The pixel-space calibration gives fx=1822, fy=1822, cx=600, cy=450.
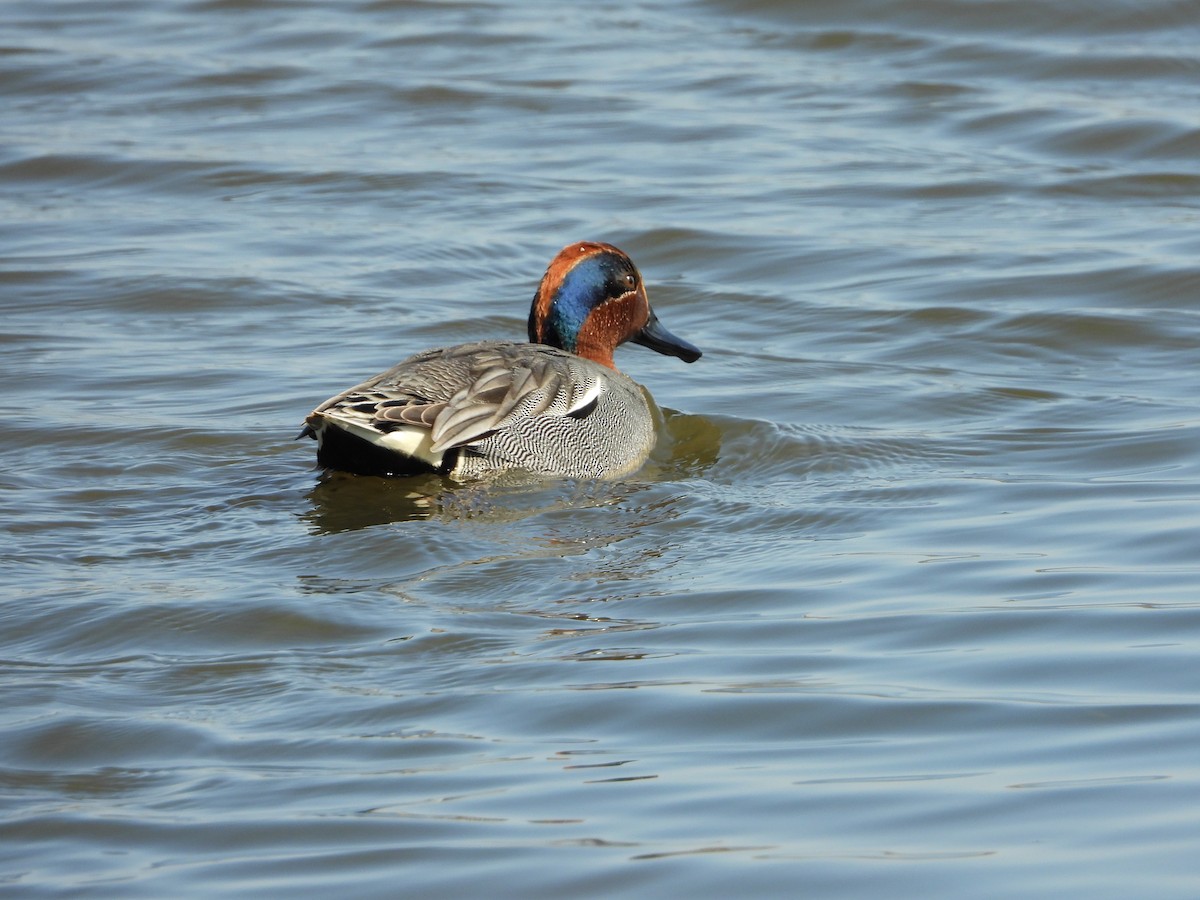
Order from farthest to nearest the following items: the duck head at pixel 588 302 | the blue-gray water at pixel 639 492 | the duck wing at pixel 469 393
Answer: the duck head at pixel 588 302 → the duck wing at pixel 469 393 → the blue-gray water at pixel 639 492

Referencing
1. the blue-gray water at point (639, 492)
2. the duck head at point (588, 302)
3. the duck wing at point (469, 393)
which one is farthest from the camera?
the duck head at point (588, 302)

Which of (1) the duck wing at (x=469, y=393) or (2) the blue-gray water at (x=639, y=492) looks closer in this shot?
(2) the blue-gray water at (x=639, y=492)

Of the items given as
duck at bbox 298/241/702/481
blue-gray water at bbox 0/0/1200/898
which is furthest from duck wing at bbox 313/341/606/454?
blue-gray water at bbox 0/0/1200/898

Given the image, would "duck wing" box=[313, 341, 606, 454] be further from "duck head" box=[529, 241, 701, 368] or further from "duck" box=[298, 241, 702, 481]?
"duck head" box=[529, 241, 701, 368]

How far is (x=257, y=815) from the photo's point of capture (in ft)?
13.0

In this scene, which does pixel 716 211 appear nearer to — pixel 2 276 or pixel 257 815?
pixel 2 276

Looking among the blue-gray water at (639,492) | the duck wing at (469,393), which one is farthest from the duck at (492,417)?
the blue-gray water at (639,492)

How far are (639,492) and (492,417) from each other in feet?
2.21

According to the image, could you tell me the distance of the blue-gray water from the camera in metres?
3.90

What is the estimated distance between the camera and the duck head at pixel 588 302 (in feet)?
26.8

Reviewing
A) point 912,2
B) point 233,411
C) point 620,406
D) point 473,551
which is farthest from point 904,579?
point 912,2

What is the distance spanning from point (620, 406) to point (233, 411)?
188 centimetres

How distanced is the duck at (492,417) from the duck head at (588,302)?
35mm

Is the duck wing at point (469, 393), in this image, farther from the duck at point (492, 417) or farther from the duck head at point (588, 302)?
the duck head at point (588, 302)
